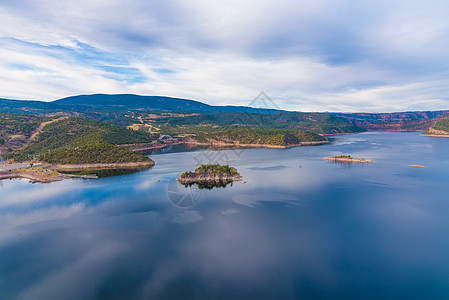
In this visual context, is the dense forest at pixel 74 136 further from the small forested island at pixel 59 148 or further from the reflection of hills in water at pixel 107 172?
the reflection of hills in water at pixel 107 172

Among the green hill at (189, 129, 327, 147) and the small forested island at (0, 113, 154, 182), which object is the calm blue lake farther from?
the green hill at (189, 129, 327, 147)

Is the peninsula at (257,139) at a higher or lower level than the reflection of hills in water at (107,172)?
higher

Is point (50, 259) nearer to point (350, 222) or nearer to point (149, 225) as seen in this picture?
point (149, 225)

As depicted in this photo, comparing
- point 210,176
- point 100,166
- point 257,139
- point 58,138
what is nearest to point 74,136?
point 58,138

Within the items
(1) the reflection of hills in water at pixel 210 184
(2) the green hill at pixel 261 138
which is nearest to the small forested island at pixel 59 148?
(1) the reflection of hills in water at pixel 210 184

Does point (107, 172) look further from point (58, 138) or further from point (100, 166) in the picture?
point (58, 138)

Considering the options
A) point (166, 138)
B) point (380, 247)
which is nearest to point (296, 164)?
point (380, 247)
